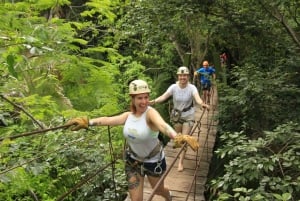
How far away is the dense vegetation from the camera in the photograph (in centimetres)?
347

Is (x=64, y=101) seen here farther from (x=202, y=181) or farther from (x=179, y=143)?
(x=179, y=143)

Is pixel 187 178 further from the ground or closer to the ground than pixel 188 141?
closer to the ground

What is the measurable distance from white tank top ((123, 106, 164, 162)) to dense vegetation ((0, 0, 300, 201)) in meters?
0.47

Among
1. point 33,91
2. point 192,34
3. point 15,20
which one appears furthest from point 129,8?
point 15,20

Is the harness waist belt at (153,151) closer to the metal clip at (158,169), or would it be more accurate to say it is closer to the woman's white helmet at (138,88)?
the metal clip at (158,169)

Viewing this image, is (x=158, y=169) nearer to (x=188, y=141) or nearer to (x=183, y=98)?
(x=188, y=141)

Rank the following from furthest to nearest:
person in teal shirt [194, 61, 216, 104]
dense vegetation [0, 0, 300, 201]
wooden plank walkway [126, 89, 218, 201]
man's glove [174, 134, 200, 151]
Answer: person in teal shirt [194, 61, 216, 104]
wooden plank walkway [126, 89, 218, 201]
dense vegetation [0, 0, 300, 201]
man's glove [174, 134, 200, 151]

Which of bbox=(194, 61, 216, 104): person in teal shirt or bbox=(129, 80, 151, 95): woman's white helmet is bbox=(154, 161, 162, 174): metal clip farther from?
bbox=(194, 61, 216, 104): person in teal shirt

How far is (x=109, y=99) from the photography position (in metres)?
8.44

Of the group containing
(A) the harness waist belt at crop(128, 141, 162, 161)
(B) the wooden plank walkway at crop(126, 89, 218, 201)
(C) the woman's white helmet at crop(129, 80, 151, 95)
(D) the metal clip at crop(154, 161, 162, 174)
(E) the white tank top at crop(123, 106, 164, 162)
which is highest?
(C) the woman's white helmet at crop(129, 80, 151, 95)

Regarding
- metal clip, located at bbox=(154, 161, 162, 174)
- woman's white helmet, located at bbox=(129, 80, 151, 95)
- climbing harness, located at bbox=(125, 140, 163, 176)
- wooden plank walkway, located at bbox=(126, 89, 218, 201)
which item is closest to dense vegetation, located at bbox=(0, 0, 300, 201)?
wooden plank walkway, located at bbox=(126, 89, 218, 201)

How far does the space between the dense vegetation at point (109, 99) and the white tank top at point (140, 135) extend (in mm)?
467

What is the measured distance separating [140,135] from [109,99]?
5160mm

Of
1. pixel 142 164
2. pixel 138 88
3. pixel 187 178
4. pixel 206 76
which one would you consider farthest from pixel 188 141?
pixel 206 76
